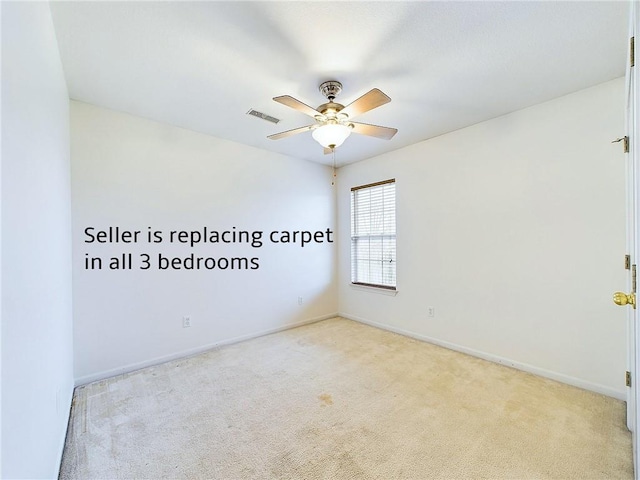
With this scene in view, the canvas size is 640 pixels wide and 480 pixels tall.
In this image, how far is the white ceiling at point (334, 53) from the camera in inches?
63.7

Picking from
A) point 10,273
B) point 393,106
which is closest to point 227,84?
point 393,106

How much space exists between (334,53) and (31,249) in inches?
78.9

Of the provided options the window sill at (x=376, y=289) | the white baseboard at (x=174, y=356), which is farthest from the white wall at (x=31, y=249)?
the window sill at (x=376, y=289)

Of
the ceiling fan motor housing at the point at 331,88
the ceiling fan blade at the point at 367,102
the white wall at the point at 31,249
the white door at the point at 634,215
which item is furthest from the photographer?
the ceiling fan motor housing at the point at 331,88

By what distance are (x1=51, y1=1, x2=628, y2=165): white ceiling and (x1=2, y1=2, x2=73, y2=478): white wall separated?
15.5 inches

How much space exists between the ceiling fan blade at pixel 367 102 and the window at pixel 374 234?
205 centimetres

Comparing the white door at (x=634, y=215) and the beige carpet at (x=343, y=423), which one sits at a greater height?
the white door at (x=634, y=215)

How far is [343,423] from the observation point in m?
2.00

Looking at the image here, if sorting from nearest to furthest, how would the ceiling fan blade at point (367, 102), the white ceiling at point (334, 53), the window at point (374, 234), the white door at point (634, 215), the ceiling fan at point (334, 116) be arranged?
the white door at point (634, 215)
the white ceiling at point (334, 53)
the ceiling fan blade at point (367, 102)
the ceiling fan at point (334, 116)
the window at point (374, 234)

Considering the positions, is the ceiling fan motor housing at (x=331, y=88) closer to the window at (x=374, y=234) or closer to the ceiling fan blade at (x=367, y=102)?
the ceiling fan blade at (x=367, y=102)

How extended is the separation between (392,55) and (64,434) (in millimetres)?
3331

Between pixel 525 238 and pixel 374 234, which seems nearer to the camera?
pixel 525 238

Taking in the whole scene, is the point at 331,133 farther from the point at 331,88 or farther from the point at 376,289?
the point at 376,289

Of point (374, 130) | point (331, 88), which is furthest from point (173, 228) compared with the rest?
point (374, 130)
